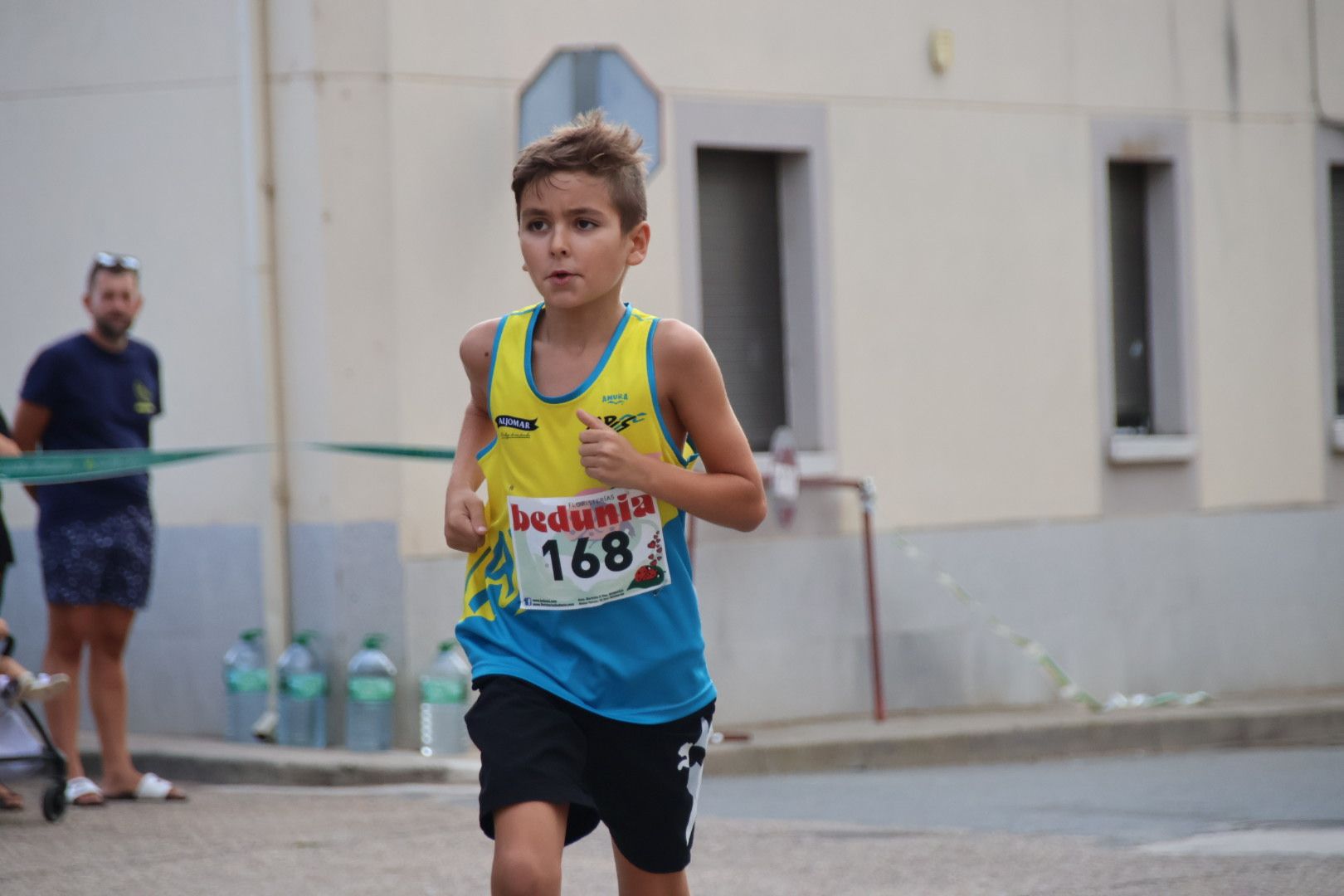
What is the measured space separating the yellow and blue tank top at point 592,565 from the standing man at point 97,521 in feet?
15.1

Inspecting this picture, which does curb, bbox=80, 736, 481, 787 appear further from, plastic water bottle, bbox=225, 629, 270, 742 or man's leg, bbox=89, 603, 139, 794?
man's leg, bbox=89, 603, 139, 794

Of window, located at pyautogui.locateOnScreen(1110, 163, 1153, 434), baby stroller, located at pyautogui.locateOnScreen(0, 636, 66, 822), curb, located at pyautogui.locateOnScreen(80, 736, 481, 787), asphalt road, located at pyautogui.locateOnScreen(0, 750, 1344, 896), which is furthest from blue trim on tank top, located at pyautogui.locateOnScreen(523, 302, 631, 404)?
window, located at pyautogui.locateOnScreen(1110, 163, 1153, 434)

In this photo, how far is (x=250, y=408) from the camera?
10422 millimetres

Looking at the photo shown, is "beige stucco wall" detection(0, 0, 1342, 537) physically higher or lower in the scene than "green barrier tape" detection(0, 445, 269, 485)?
higher

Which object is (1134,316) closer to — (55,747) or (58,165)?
(58,165)

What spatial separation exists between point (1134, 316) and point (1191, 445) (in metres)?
0.94

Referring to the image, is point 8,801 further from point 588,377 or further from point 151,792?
point 588,377

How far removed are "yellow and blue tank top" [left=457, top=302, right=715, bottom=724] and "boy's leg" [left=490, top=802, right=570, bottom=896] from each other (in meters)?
0.25

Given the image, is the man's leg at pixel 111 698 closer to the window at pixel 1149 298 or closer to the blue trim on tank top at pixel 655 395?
the blue trim on tank top at pixel 655 395

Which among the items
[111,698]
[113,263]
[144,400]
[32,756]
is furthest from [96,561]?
[113,263]

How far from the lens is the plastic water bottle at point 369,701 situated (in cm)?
1001

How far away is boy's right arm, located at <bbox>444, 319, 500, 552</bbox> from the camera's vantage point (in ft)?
→ 13.6

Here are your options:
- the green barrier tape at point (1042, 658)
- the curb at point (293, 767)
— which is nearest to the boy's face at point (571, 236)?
the curb at point (293, 767)

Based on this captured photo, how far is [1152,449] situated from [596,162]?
9833 millimetres
